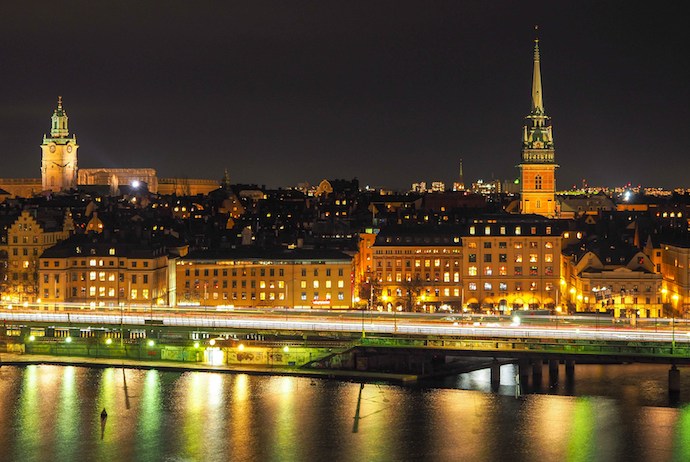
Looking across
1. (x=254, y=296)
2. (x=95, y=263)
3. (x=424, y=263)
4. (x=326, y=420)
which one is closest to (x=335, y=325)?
(x=326, y=420)

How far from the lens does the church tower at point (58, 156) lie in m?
103

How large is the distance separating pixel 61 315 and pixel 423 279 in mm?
15001

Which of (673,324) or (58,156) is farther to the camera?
(58,156)

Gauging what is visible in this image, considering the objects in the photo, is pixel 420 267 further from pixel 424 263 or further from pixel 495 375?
pixel 495 375

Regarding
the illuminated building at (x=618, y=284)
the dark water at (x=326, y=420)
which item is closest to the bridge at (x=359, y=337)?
the dark water at (x=326, y=420)

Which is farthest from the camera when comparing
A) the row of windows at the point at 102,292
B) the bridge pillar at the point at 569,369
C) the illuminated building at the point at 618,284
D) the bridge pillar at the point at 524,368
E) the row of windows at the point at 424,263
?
the row of windows at the point at 424,263

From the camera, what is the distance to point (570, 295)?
48.4 metres

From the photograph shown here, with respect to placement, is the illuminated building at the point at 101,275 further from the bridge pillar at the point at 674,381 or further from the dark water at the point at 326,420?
the bridge pillar at the point at 674,381

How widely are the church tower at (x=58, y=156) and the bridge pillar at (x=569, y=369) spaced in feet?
233

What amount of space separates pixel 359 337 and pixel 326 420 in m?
5.75

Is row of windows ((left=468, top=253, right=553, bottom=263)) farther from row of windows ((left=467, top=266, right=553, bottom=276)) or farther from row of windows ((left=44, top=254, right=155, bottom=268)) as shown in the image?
row of windows ((left=44, top=254, right=155, bottom=268))

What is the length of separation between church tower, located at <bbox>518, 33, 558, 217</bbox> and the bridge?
96.6 feet

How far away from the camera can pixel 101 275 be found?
46594 millimetres


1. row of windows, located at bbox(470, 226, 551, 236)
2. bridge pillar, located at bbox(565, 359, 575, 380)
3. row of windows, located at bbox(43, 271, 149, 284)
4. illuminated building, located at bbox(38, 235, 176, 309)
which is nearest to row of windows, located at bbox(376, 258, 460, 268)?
row of windows, located at bbox(470, 226, 551, 236)
